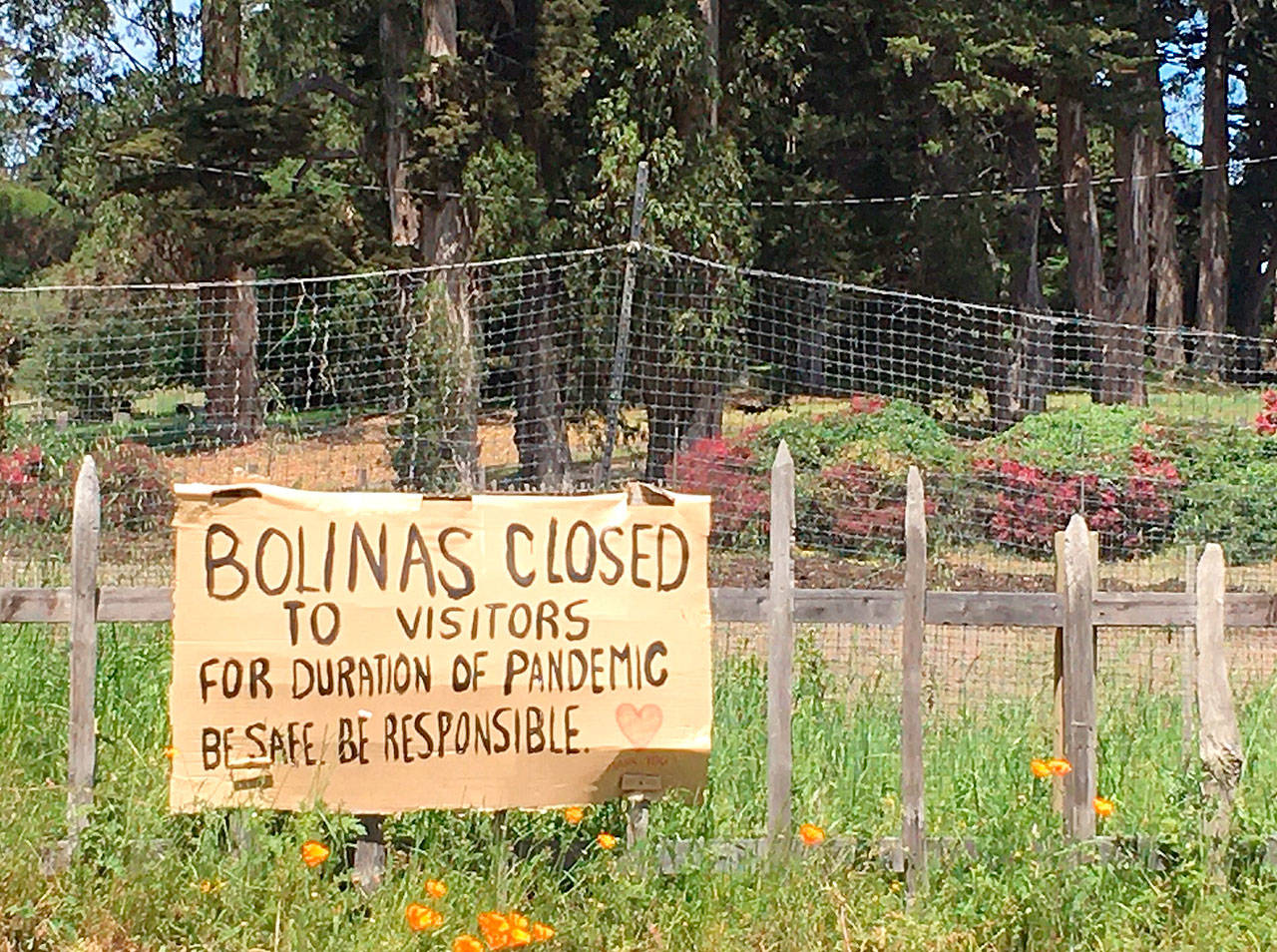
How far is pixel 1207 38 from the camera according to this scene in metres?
41.4

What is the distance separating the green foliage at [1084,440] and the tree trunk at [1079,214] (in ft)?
35.9

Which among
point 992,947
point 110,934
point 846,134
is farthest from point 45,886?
point 846,134

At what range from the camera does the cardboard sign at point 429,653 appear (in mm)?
4785

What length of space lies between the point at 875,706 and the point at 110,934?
3.17 meters

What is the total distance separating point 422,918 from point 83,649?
1.47 meters

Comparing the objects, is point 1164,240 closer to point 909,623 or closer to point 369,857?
point 909,623

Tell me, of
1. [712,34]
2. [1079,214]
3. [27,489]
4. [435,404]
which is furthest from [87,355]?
[1079,214]

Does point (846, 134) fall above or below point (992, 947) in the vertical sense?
above

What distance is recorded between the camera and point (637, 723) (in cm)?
490

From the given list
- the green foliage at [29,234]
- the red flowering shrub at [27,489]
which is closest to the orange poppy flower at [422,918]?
the red flowering shrub at [27,489]

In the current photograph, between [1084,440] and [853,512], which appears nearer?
[853,512]

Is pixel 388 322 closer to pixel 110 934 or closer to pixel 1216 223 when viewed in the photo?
pixel 110 934

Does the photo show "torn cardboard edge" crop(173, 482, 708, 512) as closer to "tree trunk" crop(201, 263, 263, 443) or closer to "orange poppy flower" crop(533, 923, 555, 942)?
"orange poppy flower" crop(533, 923, 555, 942)

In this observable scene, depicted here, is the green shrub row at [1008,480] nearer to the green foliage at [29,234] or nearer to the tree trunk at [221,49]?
the tree trunk at [221,49]
